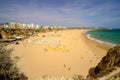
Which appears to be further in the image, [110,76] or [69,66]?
[69,66]

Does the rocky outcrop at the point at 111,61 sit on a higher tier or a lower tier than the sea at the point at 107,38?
higher

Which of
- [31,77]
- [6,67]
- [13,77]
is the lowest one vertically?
[31,77]

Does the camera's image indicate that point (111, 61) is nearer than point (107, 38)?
Yes

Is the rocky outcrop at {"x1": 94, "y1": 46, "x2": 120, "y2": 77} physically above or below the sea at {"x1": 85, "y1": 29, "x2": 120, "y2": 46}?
above

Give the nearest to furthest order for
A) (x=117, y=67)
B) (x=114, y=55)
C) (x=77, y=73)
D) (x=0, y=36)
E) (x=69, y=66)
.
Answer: (x=117, y=67) < (x=114, y=55) < (x=77, y=73) < (x=69, y=66) < (x=0, y=36)

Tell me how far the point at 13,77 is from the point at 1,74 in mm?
408

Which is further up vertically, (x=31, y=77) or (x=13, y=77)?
(x=13, y=77)

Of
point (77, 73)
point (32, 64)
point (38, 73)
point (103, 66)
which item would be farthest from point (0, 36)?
point (103, 66)

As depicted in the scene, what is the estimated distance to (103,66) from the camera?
509 centimetres

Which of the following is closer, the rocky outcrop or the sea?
the rocky outcrop

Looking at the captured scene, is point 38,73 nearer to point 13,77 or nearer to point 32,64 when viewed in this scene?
point 32,64

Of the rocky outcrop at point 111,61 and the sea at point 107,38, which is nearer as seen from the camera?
the rocky outcrop at point 111,61

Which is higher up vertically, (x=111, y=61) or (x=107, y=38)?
(x=111, y=61)

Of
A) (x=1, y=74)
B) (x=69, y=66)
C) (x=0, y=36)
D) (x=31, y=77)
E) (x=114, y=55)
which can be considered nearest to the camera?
(x=1, y=74)
